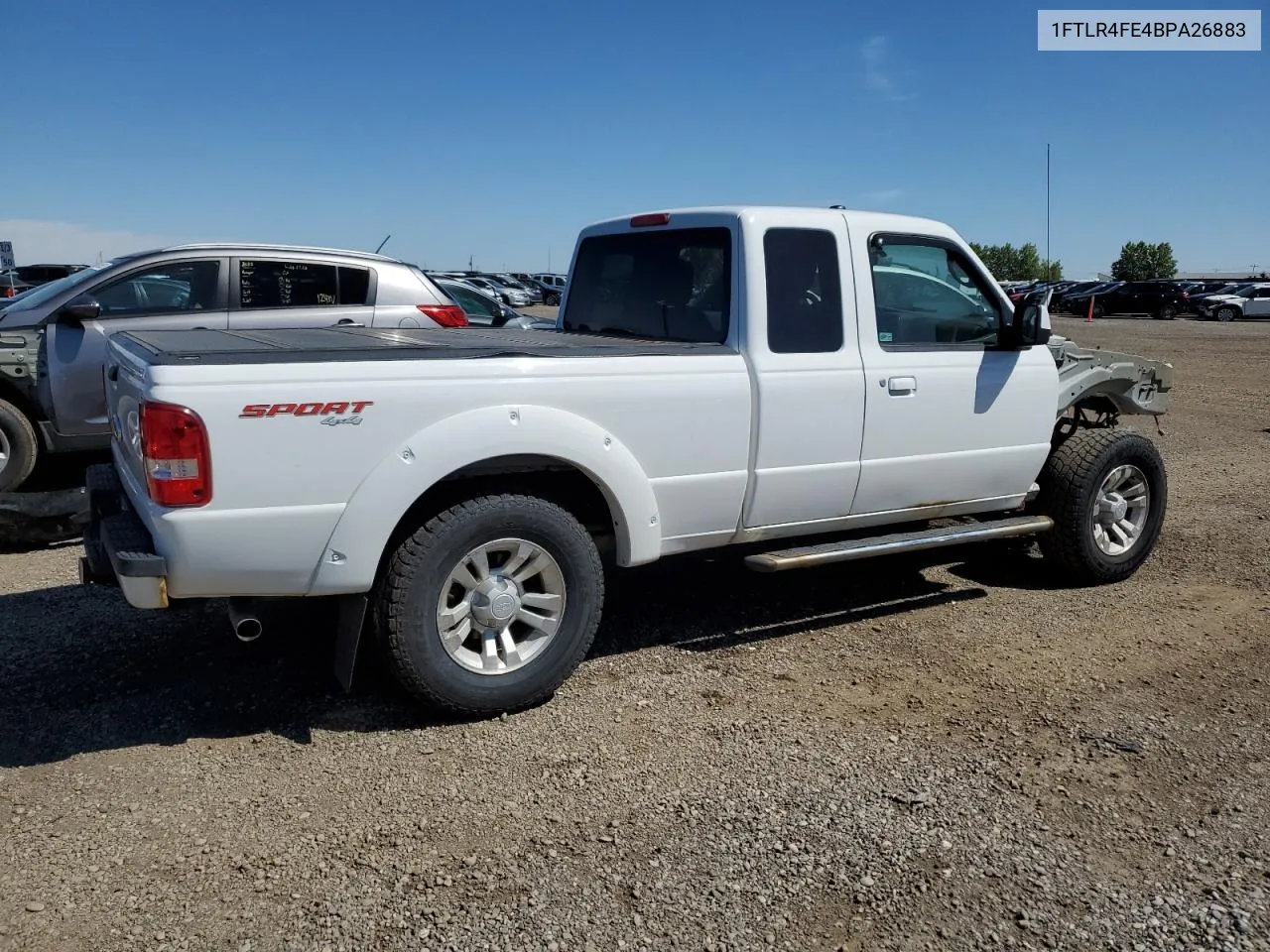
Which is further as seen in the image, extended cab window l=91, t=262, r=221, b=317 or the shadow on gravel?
extended cab window l=91, t=262, r=221, b=317

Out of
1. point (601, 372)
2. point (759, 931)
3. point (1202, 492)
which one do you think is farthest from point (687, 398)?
point (1202, 492)

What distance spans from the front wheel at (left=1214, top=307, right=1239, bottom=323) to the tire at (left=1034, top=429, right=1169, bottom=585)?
40.1 metres

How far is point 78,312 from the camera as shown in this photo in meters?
7.28

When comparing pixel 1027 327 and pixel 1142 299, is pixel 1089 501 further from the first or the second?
pixel 1142 299

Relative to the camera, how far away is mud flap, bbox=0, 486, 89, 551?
6.15m

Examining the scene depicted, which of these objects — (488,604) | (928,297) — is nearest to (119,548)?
(488,604)

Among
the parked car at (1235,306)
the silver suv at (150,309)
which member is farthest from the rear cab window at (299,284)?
the parked car at (1235,306)

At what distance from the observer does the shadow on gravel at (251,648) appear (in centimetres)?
409

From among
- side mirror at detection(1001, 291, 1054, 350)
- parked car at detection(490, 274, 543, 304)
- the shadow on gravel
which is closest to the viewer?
the shadow on gravel

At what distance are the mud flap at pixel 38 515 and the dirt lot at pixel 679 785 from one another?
575mm

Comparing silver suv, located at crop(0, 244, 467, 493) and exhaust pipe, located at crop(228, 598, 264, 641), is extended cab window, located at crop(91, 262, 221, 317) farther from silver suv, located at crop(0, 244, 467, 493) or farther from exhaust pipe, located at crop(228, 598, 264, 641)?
exhaust pipe, located at crop(228, 598, 264, 641)

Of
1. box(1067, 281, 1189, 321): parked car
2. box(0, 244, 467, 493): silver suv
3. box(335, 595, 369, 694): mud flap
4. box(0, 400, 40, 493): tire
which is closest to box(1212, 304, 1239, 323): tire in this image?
box(1067, 281, 1189, 321): parked car

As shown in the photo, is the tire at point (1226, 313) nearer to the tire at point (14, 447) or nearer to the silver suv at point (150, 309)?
the silver suv at point (150, 309)

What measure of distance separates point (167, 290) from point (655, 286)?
13.8 feet
